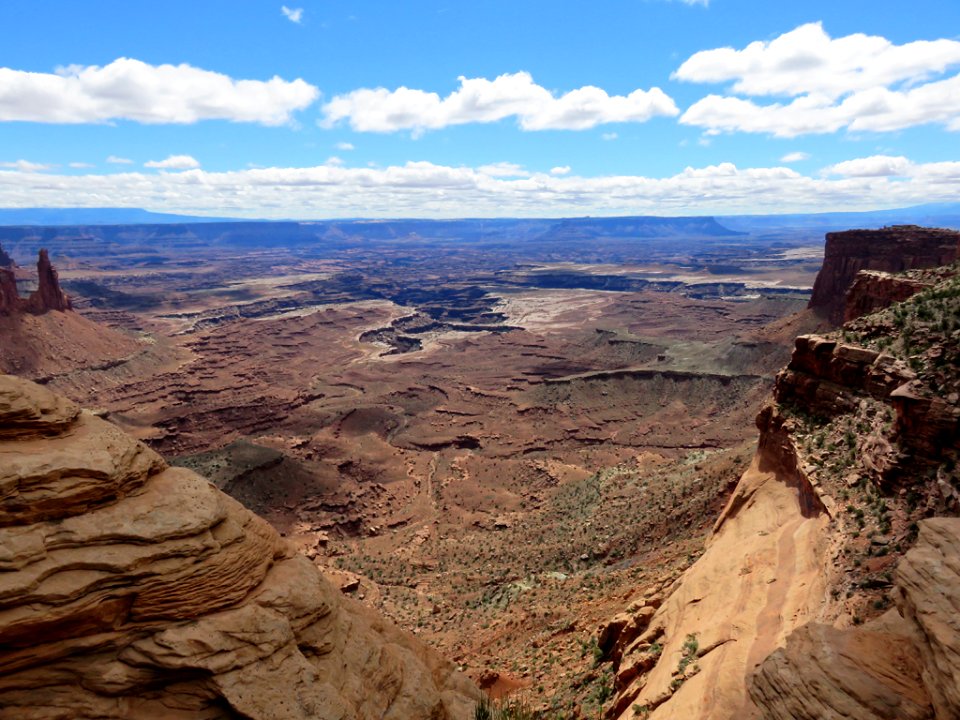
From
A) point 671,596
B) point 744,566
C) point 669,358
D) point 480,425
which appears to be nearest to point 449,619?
point 671,596

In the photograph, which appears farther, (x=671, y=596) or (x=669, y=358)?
(x=669, y=358)

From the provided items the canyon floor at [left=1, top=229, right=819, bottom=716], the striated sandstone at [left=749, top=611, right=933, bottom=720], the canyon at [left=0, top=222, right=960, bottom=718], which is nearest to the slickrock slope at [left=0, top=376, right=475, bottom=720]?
the canyon at [left=0, top=222, right=960, bottom=718]

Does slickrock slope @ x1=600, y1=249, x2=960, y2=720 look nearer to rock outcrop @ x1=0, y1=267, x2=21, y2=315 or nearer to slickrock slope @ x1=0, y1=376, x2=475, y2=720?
slickrock slope @ x1=0, y1=376, x2=475, y2=720

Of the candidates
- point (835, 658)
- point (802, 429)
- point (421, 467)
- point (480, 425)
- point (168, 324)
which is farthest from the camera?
point (168, 324)

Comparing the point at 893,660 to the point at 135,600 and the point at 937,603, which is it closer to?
the point at 937,603

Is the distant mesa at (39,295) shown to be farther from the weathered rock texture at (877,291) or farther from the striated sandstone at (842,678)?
the striated sandstone at (842,678)

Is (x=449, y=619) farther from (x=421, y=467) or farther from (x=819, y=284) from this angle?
(x=819, y=284)
